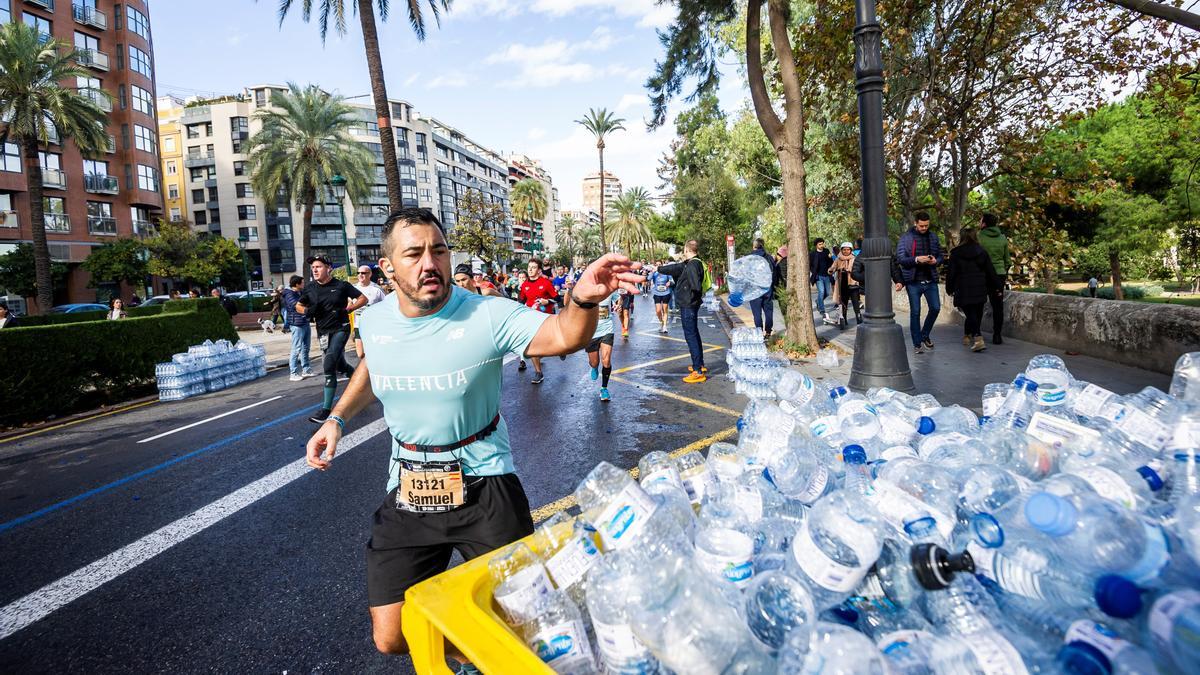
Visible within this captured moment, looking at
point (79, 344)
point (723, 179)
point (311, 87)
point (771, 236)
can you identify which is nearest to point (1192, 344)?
point (79, 344)

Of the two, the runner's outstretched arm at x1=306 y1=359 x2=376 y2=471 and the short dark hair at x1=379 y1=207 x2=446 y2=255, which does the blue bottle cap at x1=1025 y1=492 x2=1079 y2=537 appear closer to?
the short dark hair at x1=379 y1=207 x2=446 y2=255

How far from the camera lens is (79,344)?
9.97 meters

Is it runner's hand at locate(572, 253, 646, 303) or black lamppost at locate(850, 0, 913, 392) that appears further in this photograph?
black lamppost at locate(850, 0, 913, 392)

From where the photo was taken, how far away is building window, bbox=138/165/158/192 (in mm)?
43906

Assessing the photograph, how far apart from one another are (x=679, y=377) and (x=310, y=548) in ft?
20.5

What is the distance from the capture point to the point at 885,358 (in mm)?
6273

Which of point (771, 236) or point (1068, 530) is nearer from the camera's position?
point (1068, 530)

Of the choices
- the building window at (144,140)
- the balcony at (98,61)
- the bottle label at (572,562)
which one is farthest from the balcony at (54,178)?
the bottle label at (572,562)

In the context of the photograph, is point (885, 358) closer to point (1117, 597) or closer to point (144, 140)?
point (1117, 597)

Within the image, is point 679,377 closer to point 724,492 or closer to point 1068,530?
point 724,492

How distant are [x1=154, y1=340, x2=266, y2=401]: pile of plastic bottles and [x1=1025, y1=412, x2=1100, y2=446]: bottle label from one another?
40.7 feet

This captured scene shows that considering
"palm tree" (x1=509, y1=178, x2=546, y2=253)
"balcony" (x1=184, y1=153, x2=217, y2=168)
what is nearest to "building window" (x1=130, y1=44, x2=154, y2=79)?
"balcony" (x1=184, y1=153, x2=217, y2=168)

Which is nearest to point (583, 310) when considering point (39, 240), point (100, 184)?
point (39, 240)

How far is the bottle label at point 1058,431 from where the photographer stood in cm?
202
